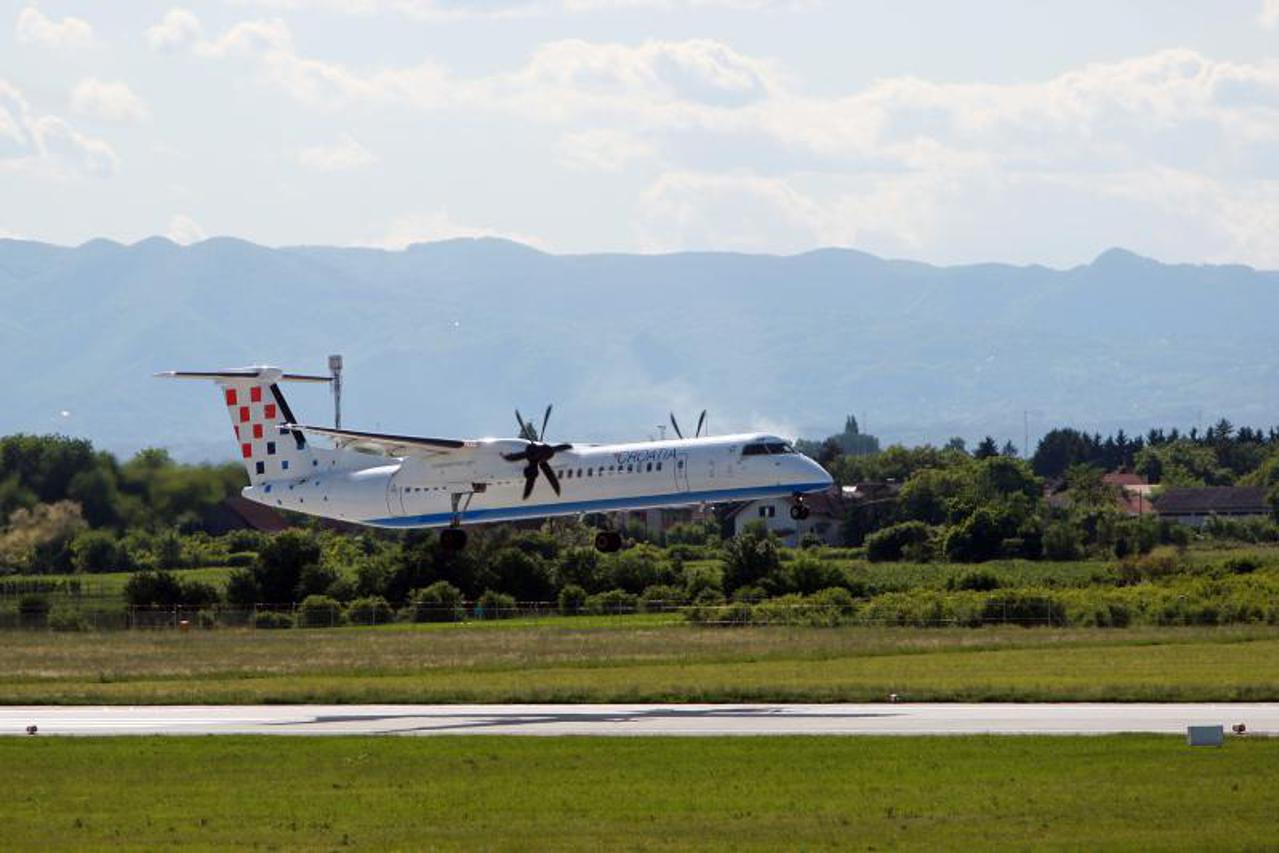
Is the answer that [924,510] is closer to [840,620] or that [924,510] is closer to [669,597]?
[669,597]

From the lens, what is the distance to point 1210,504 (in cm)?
17550

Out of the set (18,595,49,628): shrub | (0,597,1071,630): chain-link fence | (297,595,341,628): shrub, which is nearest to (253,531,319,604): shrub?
(0,597,1071,630): chain-link fence

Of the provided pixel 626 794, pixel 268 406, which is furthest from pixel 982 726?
pixel 268 406

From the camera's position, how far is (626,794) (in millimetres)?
34750

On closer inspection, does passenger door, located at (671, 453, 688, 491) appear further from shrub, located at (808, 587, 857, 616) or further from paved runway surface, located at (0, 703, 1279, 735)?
shrub, located at (808, 587, 857, 616)

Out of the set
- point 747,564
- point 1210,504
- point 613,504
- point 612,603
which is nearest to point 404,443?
point 613,504

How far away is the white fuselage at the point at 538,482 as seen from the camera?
181 feet

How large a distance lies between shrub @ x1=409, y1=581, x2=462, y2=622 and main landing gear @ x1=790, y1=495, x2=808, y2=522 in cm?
4070

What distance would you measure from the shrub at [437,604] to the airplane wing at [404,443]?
3528 cm

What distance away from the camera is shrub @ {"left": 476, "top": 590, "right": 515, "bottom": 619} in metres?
93.9

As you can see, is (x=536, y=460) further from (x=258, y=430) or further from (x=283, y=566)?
(x=283, y=566)

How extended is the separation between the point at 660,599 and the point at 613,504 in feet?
140

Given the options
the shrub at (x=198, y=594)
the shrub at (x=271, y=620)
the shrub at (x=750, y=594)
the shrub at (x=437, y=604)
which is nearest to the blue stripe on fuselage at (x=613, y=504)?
the shrub at (x=271, y=620)

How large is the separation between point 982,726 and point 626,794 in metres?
11.8
